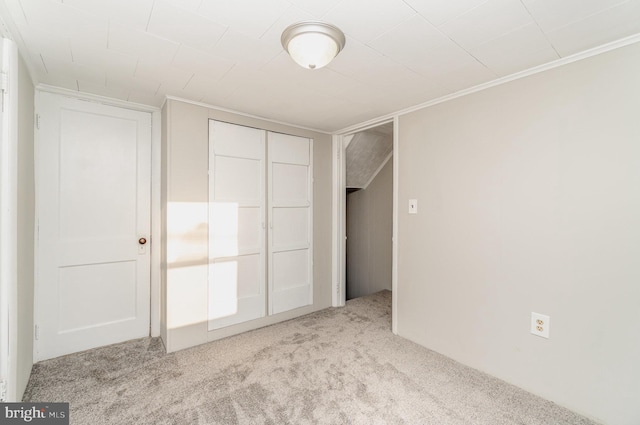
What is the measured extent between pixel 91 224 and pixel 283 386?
6.81 feet

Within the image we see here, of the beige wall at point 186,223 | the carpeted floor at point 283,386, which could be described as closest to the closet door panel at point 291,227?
the beige wall at point 186,223

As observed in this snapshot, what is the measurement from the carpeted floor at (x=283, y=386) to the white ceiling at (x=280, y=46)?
2.13 meters

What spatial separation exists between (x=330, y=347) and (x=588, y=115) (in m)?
2.44

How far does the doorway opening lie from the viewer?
3.96m

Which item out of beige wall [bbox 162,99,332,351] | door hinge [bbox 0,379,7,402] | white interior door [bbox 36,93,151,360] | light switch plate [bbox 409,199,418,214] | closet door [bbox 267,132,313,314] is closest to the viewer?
door hinge [bbox 0,379,7,402]

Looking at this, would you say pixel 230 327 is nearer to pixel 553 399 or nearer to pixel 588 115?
pixel 553 399

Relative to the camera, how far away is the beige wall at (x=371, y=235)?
4.34 metres

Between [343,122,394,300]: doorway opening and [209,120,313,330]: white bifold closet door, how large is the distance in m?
0.92

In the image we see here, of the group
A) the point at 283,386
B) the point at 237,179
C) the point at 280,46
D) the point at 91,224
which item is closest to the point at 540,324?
the point at 283,386

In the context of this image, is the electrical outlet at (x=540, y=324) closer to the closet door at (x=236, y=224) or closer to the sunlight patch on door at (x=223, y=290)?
the closet door at (x=236, y=224)

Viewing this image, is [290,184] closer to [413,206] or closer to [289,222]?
[289,222]

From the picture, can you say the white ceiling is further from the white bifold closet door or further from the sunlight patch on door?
the sunlight patch on door

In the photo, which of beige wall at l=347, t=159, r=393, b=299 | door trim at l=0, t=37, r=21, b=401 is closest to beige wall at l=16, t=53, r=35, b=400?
door trim at l=0, t=37, r=21, b=401

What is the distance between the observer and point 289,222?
3168 millimetres
